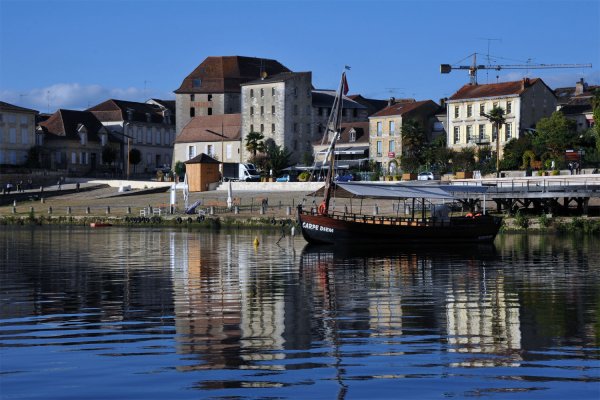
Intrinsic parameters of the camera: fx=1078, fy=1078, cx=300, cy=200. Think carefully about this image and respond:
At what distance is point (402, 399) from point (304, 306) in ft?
41.7

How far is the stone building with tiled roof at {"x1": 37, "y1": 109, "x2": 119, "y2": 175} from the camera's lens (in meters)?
140

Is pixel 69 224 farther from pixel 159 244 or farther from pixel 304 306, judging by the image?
pixel 304 306

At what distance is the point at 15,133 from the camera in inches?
5305

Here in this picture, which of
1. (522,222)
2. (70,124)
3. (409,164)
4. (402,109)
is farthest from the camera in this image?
(70,124)

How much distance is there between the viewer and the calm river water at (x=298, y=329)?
18.6m

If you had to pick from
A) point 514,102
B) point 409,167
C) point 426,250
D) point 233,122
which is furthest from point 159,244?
point 233,122

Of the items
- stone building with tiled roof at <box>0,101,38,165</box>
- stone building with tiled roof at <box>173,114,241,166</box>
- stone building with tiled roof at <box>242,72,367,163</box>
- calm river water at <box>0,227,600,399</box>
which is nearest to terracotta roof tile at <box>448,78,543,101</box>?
stone building with tiled roof at <box>242,72,367,163</box>

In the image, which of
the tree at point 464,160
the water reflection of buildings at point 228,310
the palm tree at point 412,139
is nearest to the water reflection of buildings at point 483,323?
the water reflection of buildings at point 228,310

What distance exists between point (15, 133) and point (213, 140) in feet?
81.5

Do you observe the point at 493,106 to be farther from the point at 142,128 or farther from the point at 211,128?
the point at 142,128

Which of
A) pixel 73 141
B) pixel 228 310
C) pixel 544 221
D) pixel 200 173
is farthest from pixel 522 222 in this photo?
pixel 73 141

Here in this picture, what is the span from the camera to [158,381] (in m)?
18.9

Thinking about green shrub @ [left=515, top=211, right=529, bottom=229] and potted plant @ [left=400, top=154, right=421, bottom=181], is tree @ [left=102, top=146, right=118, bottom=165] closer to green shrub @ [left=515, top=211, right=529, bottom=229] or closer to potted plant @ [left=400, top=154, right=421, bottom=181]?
potted plant @ [left=400, top=154, right=421, bottom=181]

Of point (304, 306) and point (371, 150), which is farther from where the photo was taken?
point (371, 150)
